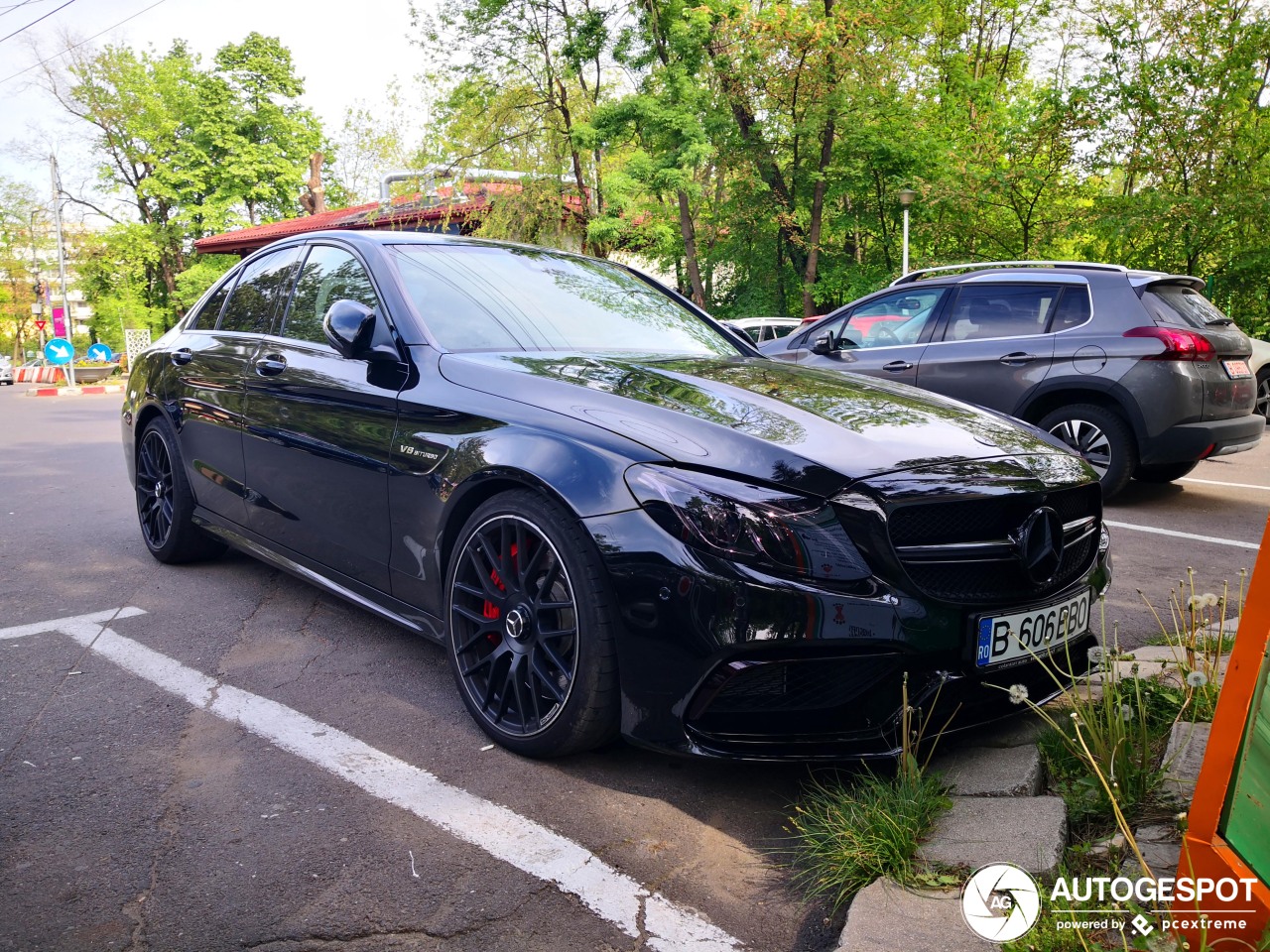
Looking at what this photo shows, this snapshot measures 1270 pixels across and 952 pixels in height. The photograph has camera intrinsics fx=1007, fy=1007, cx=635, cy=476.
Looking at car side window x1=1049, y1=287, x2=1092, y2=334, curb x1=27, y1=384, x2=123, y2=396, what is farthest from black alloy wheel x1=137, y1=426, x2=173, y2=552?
curb x1=27, y1=384, x2=123, y2=396

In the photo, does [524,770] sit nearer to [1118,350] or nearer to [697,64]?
[1118,350]

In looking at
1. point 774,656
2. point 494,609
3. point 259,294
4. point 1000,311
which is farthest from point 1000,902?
point 1000,311

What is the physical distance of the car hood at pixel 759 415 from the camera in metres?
2.52

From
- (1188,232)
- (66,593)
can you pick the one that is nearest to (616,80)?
(1188,232)

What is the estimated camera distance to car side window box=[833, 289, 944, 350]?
791cm

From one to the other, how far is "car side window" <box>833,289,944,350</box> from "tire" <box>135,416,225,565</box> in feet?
16.3

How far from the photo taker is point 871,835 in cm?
226

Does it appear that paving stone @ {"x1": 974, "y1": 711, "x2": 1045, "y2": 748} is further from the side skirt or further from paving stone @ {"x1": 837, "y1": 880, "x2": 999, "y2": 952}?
the side skirt

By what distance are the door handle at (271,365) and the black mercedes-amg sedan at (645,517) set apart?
0.10 feet

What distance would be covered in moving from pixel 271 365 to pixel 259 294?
68 cm

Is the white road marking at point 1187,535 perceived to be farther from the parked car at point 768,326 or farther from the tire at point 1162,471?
the parked car at point 768,326

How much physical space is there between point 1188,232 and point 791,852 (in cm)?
1745

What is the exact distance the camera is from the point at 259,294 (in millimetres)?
4555

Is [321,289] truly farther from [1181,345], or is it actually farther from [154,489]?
[1181,345]
